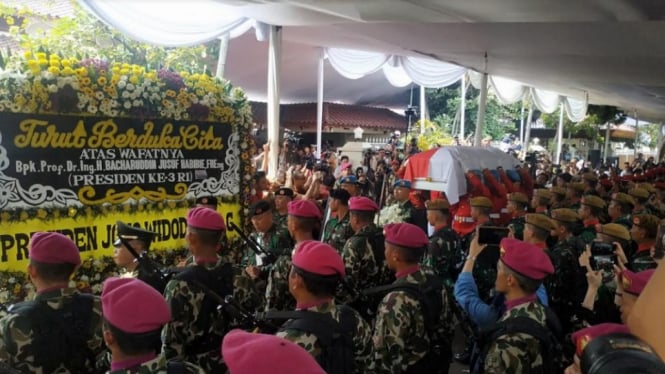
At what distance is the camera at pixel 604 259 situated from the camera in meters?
3.30

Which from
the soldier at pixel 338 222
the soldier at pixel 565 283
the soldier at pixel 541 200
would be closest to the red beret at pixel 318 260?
the soldier at pixel 565 283

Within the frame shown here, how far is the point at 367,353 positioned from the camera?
9.22 ft

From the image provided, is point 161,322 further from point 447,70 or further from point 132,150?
point 447,70

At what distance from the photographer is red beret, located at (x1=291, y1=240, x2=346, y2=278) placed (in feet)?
8.63

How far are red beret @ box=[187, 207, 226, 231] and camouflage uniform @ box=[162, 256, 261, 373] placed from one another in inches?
10.1

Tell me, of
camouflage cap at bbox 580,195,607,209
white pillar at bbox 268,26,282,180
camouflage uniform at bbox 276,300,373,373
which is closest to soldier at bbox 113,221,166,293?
camouflage uniform at bbox 276,300,373,373

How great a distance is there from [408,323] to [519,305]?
2.01ft

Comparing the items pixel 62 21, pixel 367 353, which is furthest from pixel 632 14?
pixel 62 21

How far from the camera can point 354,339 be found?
2678 mm

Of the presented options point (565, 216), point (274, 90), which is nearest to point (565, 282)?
point (565, 216)

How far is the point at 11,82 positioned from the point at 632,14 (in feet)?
20.4

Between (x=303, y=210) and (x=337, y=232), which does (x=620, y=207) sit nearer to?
(x=337, y=232)

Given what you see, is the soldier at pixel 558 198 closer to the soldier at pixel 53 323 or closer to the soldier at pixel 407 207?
the soldier at pixel 407 207

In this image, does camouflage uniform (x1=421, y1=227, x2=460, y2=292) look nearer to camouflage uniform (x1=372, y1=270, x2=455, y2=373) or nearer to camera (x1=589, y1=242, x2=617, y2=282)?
camera (x1=589, y1=242, x2=617, y2=282)
